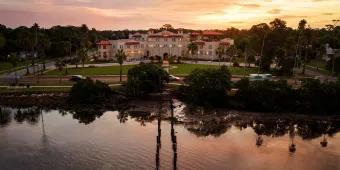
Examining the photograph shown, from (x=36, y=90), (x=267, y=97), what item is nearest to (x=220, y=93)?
(x=267, y=97)

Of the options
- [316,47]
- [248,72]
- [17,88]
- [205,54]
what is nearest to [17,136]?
[17,88]

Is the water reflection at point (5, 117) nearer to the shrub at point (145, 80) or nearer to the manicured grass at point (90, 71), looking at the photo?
the shrub at point (145, 80)

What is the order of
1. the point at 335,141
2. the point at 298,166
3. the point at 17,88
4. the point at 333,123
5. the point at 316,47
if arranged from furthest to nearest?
the point at 316,47 < the point at 17,88 < the point at 333,123 < the point at 335,141 < the point at 298,166

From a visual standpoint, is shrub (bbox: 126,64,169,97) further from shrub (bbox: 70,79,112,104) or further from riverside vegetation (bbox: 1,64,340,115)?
shrub (bbox: 70,79,112,104)

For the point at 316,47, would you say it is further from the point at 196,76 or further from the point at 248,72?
the point at 196,76

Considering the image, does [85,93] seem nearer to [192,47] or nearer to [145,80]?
[145,80]

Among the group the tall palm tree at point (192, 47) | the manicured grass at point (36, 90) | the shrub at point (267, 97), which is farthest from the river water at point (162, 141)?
the tall palm tree at point (192, 47)


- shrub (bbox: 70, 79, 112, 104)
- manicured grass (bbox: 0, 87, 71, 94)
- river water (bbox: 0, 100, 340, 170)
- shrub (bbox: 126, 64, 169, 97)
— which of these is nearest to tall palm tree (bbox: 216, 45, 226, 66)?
shrub (bbox: 126, 64, 169, 97)
